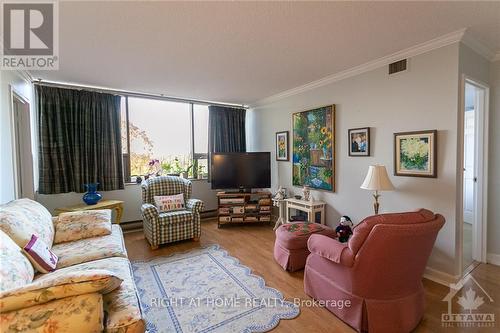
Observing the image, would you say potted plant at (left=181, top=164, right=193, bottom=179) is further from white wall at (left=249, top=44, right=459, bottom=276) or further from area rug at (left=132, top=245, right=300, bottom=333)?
white wall at (left=249, top=44, right=459, bottom=276)

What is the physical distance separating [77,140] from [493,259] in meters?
5.72

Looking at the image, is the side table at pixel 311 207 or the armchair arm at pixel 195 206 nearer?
the side table at pixel 311 207

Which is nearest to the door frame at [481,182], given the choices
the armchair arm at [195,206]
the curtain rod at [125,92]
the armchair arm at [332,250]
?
the armchair arm at [332,250]

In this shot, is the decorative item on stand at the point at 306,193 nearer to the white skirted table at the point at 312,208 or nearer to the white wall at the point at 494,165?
the white skirted table at the point at 312,208

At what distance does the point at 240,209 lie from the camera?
14.6ft

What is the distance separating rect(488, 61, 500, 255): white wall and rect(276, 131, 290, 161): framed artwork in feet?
8.67

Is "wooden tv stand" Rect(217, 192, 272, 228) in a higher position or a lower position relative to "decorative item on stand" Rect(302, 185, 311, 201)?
lower

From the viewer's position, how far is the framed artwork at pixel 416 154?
8.04ft

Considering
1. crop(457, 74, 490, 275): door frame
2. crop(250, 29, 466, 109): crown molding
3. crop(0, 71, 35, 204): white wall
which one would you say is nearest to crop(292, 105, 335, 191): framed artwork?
crop(250, 29, 466, 109): crown molding

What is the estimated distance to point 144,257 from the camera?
3178mm

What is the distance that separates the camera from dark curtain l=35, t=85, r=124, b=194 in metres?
3.54

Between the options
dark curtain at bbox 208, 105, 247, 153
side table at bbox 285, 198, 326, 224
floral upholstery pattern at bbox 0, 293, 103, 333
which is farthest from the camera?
dark curtain at bbox 208, 105, 247, 153
